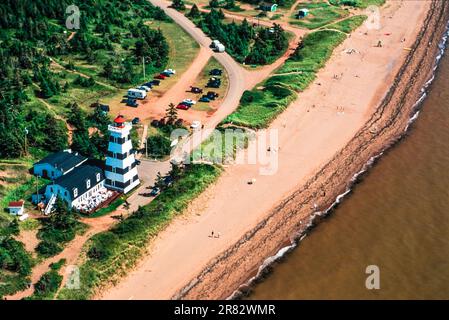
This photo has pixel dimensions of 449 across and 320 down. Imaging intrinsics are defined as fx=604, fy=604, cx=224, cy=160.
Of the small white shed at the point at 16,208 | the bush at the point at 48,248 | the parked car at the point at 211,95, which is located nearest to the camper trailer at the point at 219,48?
the parked car at the point at 211,95

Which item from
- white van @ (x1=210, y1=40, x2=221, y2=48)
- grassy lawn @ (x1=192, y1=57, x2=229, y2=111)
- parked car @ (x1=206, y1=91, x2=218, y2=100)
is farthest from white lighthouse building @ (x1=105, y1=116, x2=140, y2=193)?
white van @ (x1=210, y1=40, x2=221, y2=48)

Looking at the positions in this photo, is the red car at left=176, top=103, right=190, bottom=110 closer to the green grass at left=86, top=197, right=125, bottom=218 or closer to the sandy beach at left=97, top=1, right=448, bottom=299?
the sandy beach at left=97, top=1, right=448, bottom=299

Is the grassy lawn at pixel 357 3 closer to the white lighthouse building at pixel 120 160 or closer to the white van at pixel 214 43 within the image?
the white van at pixel 214 43

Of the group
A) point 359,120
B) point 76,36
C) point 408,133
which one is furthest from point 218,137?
point 76,36

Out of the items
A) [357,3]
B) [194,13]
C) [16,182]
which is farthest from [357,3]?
[16,182]

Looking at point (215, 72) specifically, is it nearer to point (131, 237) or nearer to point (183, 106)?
point (183, 106)

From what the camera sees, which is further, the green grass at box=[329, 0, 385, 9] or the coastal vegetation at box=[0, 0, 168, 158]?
the green grass at box=[329, 0, 385, 9]
